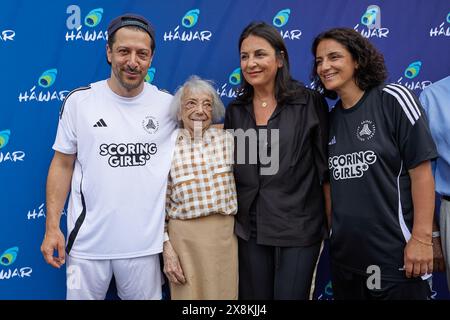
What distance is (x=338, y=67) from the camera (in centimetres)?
188

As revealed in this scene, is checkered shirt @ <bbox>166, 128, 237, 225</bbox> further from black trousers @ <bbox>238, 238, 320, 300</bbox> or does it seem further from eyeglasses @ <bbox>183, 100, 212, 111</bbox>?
black trousers @ <bbox>238, 238, 320, 300</bbox>

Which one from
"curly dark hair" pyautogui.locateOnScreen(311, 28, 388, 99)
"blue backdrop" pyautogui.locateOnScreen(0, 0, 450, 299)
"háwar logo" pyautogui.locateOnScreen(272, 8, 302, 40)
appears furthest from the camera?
"háwar logo" pyautogui.locateOnScreen(272, 8, 302, 40)

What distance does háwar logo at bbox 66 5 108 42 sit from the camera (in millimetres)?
2438

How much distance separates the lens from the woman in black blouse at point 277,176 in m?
1.96

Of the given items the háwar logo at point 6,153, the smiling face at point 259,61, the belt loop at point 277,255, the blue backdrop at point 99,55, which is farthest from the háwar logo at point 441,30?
the háwar logo at point 6,153

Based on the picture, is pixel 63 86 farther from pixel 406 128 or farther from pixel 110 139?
pixel 406 128

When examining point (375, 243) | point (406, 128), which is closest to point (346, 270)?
point (375, 243)

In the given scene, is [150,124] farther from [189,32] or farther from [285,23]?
[285,23]

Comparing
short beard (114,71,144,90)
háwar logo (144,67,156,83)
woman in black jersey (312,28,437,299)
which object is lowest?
woman in black jersey (312,28,437,299)

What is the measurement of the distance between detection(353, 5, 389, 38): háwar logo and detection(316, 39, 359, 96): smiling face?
81 centimetres

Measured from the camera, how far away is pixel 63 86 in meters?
2.45

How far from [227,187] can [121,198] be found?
1.67 ft

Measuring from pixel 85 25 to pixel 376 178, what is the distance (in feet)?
6.05

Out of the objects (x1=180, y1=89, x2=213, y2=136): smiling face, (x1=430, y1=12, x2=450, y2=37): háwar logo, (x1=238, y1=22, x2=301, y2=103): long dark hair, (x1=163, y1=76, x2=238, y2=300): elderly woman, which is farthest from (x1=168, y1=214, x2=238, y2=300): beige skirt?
(x1=430, y1=12, x2=450, y2=37): háwar logo
